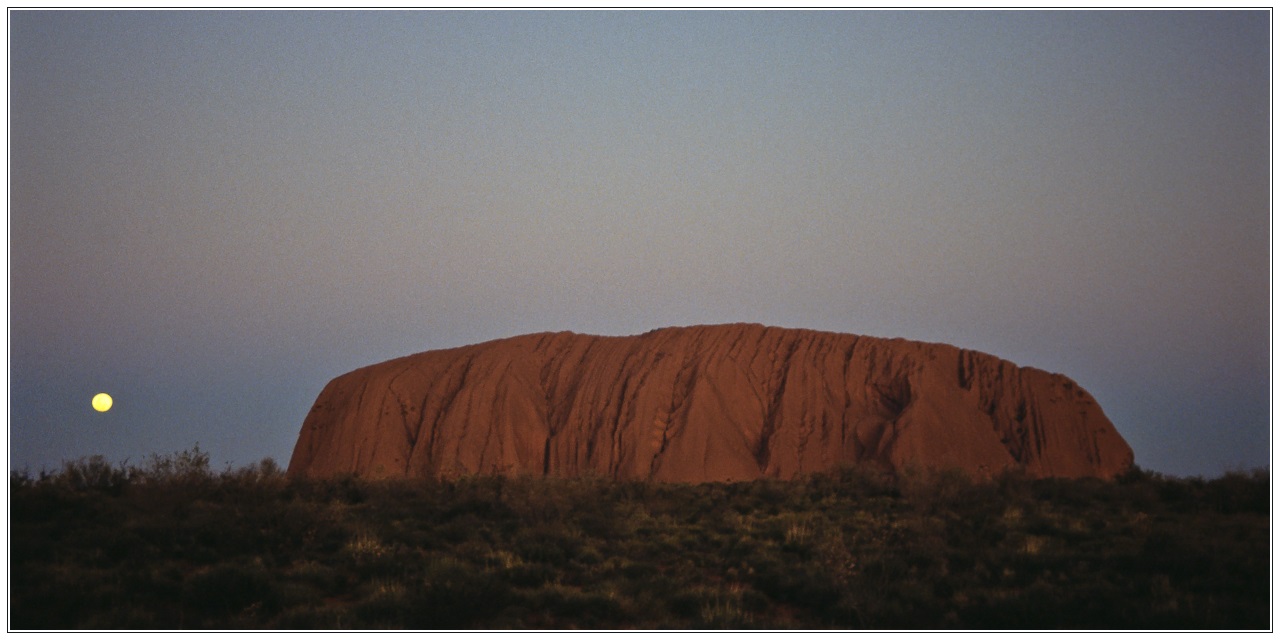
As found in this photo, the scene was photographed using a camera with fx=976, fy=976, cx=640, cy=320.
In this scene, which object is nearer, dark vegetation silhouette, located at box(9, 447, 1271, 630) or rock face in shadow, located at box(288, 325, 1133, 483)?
dark vegetation silhouette, located at box(9, 447, 1271, 630)


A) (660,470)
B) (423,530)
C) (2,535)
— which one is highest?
(2,535)

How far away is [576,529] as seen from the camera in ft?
52.5

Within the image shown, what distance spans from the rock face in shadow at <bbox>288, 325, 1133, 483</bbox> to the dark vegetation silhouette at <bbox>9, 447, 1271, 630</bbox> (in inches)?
684

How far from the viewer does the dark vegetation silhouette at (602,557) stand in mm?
10516

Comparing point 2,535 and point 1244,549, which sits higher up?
point 2,535

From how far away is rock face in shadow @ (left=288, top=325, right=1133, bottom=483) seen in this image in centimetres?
3900

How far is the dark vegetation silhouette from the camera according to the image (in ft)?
34.5

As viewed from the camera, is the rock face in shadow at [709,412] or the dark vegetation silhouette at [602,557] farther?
the rock face in shadow at [709,412]

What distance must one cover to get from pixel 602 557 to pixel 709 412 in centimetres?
2696

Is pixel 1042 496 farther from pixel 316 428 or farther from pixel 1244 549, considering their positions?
pixel 316 428

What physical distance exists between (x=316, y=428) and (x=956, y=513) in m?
35.8

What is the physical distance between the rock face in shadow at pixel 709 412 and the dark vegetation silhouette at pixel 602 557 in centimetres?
1736

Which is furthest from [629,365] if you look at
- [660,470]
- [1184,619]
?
[1184,619]

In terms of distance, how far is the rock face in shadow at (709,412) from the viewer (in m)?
39.0
